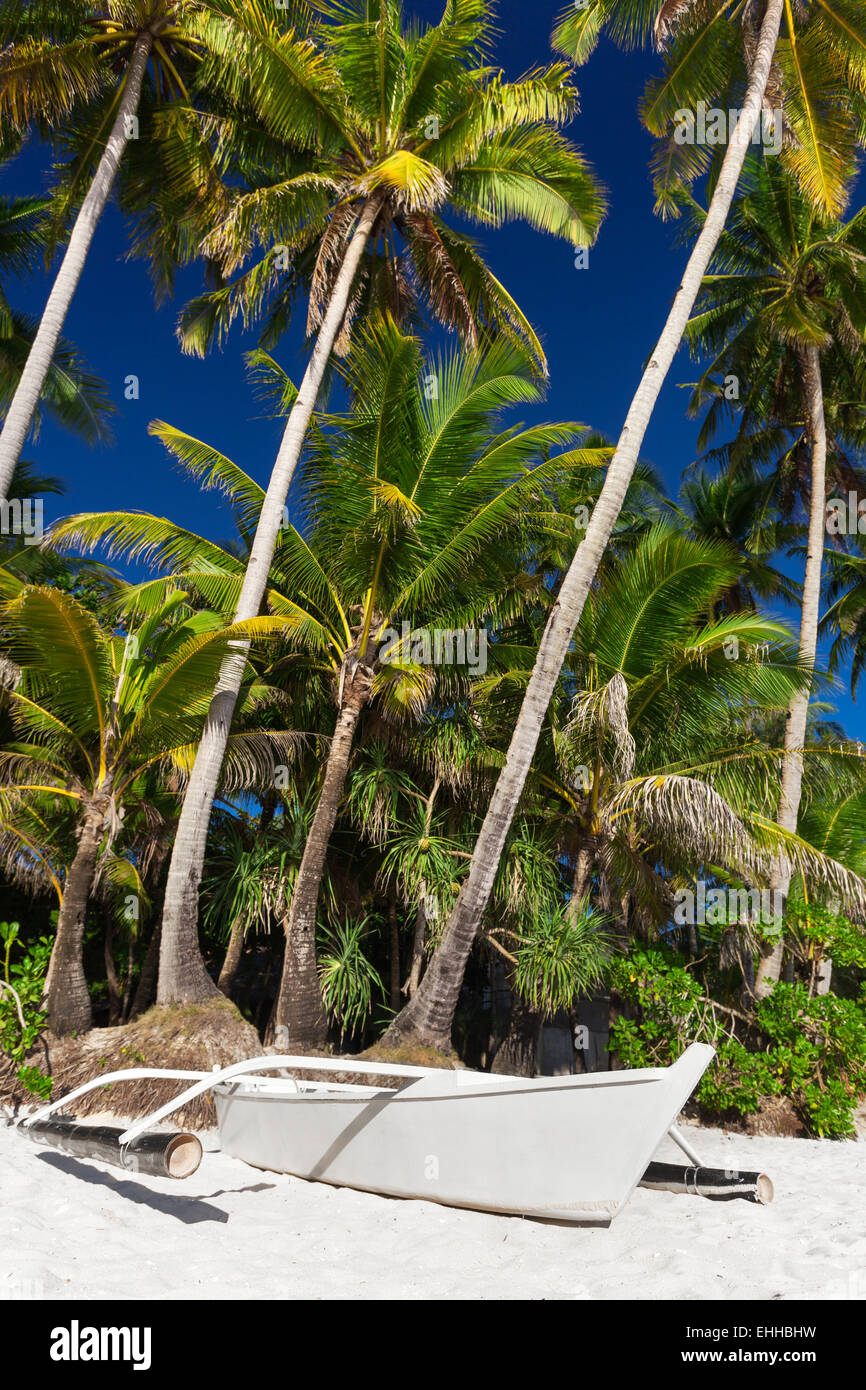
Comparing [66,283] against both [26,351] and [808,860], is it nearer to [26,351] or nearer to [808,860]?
[26,351]

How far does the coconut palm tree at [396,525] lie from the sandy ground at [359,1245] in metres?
4.15

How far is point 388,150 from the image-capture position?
10.7 meters

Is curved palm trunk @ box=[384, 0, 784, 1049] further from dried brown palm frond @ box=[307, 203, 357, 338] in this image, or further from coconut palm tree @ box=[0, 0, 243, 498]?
coconut palm tree @ box=[0, 0, 243, 498]

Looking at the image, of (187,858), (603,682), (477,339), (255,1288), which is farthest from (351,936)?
(477,339)

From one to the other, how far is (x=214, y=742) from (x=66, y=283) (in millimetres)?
6153

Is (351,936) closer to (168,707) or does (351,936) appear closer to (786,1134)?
(168,707)

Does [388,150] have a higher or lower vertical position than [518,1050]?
higher

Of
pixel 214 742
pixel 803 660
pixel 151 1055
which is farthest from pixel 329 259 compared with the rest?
pixel 151 1055

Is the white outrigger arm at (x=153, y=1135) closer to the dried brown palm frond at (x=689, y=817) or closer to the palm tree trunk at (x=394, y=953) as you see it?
the dried brown palm frond at (x=689, y=817)

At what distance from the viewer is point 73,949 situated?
323 inches

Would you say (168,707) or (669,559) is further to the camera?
(669,559)

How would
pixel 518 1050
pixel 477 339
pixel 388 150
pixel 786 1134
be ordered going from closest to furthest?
pixel 786 1134, pixel 518 1050, pixel 388 150, pixel 477 339
